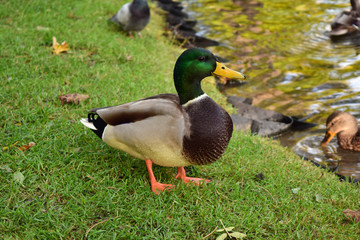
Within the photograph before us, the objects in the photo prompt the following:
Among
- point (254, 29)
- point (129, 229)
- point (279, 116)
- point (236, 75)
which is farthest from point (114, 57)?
point (254, 29)

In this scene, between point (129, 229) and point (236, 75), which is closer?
→ point (129, 229)

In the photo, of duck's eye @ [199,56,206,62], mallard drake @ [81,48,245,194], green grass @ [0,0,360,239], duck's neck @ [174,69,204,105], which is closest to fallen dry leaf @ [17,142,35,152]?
green grass @ [0,0,360,239]

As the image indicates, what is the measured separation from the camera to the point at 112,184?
2.78 m

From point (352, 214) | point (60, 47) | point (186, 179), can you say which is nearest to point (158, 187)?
point (186, 179)

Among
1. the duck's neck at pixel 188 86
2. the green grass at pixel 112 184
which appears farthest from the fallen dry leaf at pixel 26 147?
the duck's neck at pixel 188 86

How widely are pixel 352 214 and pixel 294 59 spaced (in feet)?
15.5

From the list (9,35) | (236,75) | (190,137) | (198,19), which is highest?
(236,75)

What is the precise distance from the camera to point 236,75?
2654mm

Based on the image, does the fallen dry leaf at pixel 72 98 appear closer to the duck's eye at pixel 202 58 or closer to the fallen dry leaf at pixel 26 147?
the fallen dry leaf at pixel 26 147

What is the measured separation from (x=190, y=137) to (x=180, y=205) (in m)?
0.53

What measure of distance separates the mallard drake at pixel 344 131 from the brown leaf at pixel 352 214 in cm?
178

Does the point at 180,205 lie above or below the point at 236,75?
below

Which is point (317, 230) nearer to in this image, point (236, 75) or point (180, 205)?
point (180, 205)

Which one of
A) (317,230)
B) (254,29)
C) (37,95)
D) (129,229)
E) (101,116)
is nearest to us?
(129,229)
